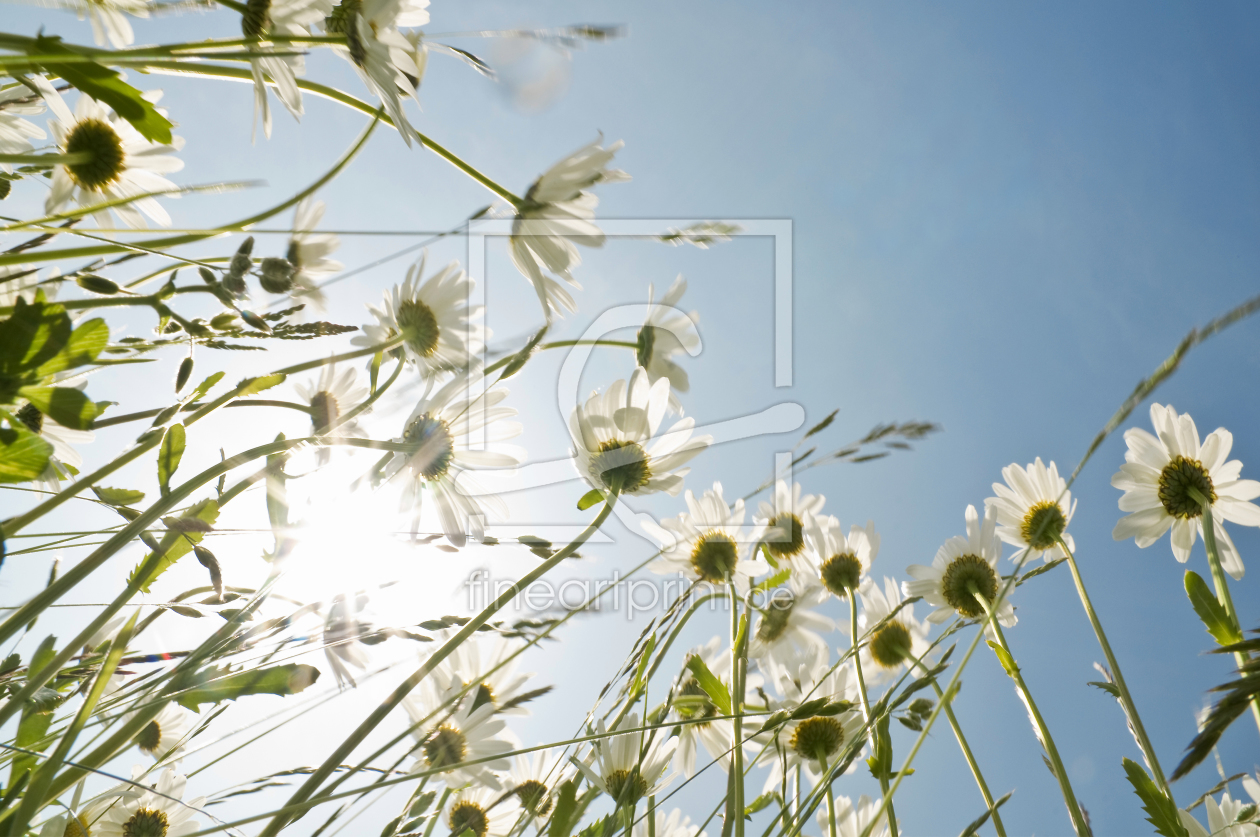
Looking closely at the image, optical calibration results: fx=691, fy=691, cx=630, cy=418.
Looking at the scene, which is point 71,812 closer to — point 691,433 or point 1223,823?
point 691,433

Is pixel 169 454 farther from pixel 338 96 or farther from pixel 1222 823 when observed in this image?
pixel 1222 823

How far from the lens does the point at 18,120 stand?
0.68 meters

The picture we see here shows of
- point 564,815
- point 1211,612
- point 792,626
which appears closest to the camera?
point 564,815

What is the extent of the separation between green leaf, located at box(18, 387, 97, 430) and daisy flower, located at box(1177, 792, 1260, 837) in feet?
2.65

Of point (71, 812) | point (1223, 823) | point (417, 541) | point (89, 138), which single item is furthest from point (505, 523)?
point (1223, 823)

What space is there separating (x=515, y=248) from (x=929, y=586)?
81 centimetres

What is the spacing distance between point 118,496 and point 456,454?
1.03ft

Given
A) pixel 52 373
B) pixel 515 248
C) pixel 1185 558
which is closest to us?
pixel 52 373

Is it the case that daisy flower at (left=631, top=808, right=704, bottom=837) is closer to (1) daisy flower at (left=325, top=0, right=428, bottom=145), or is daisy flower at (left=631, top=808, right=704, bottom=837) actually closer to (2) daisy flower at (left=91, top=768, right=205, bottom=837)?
(2) daisy flower at (left=91, top=768, right=205, bottom=837)

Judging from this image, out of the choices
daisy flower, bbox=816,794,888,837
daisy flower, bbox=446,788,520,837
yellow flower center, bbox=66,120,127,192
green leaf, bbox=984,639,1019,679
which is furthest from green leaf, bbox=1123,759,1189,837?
yellow flower center, bbox=66,120,127,192

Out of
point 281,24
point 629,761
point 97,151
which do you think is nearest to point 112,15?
point 281,24

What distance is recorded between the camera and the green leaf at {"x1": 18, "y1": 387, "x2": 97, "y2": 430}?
381 millimetres

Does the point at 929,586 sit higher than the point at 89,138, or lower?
lower

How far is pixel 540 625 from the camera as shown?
55 centimetres
